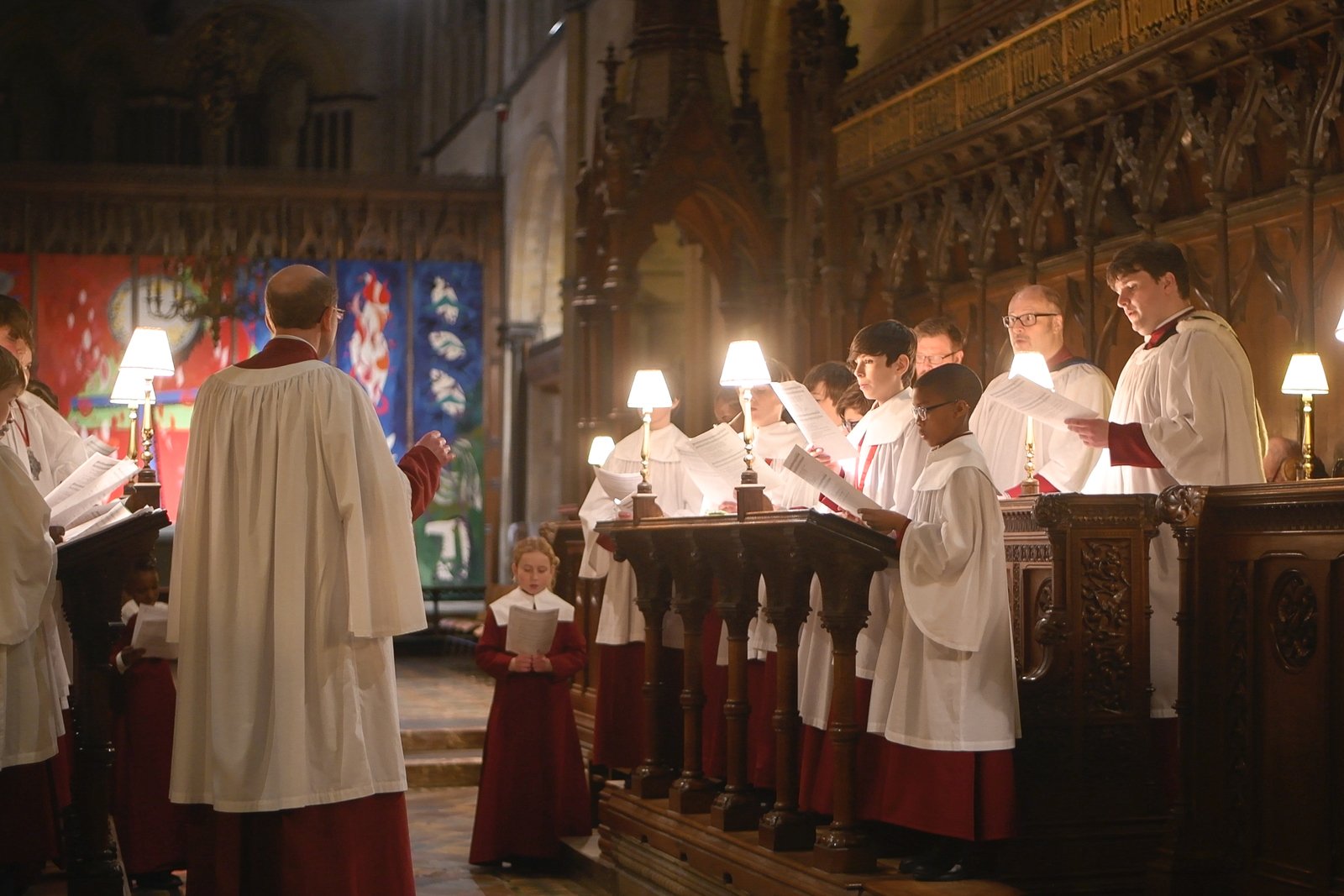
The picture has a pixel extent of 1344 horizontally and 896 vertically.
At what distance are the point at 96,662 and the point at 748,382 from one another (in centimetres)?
218

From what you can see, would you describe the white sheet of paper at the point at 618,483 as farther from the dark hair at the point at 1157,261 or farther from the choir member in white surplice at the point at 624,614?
the dark hair at the point at 1157,261

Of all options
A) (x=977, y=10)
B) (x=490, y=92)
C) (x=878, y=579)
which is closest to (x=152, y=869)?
A: (x=878, y=579)

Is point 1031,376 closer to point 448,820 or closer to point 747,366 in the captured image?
point 747,366

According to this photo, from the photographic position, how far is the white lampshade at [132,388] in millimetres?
5363

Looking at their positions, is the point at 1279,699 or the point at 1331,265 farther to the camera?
the point at 1331,265

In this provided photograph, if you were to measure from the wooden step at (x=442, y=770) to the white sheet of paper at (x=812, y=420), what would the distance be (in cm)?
438

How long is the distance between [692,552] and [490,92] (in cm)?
1589

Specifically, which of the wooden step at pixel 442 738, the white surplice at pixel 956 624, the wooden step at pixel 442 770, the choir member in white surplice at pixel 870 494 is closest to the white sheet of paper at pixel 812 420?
the choir member in white surplice at pixel 870 494

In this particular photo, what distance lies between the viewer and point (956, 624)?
419 centimetres

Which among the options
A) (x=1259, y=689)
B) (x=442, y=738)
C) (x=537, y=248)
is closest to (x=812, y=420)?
(x=1259, y=689)

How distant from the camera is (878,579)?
4660 millimetres

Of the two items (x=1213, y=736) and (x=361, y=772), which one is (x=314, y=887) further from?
(x=1213, y=736)

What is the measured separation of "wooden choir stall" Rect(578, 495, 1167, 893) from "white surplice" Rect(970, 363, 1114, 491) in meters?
0.49

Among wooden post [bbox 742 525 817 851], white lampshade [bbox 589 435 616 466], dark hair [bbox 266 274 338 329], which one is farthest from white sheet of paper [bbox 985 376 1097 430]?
white lampshade [bbox 589 435 616 466]
